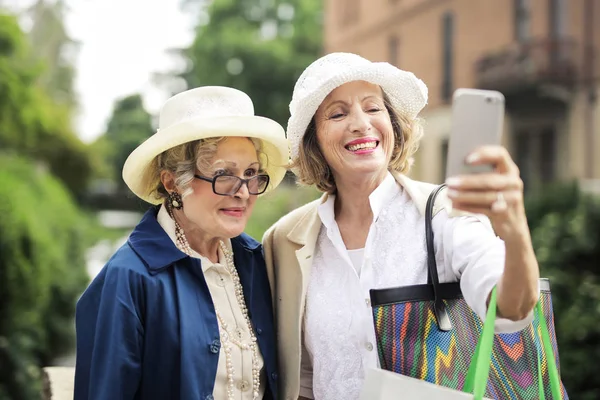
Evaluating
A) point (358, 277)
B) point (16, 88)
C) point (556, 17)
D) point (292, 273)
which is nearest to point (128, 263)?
point (292, 273)

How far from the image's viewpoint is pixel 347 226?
2.81m

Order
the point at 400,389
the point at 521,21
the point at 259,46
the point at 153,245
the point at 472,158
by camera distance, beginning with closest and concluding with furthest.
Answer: the point at 472,158
the point at 400,389
the point at 153,245
the point at 521,21
the point at 259,46

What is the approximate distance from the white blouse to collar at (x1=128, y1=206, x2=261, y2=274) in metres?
0.04

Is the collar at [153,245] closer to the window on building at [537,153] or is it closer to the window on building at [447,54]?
the window on building at [537,153]

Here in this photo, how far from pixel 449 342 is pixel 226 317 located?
0.78 meters

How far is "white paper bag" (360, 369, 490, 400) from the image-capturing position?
1.91 meters

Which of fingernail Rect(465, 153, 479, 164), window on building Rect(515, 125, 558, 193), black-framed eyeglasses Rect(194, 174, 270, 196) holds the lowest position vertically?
black-framed eyeglasses Rect(194, 174, 270, 196)

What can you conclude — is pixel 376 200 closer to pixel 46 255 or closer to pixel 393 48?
pixel 46 255

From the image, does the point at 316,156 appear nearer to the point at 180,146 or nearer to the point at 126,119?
the point at 180,146

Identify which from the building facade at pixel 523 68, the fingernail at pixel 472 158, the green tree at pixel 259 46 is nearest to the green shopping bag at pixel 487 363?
the fingernail at pixel 472 158

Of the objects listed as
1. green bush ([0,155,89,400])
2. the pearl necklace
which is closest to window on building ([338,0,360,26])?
green bush ([0,155,89,400])

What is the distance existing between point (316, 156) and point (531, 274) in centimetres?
119

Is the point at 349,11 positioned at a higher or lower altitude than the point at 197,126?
higher

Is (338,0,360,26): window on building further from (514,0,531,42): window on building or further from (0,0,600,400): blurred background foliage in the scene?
(0,0,600,400): blurred background foliage
